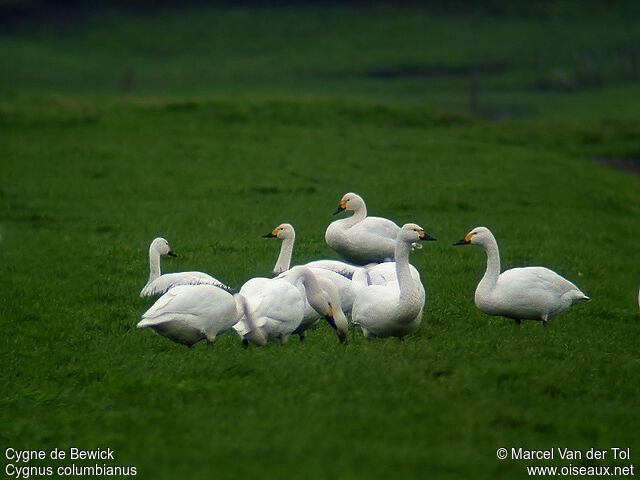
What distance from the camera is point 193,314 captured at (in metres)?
9.55

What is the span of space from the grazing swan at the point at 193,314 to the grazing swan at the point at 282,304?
0.22 metres

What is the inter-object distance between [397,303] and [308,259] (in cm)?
525

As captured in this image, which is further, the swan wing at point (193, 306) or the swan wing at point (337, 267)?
the swan wing at point (337, 267)

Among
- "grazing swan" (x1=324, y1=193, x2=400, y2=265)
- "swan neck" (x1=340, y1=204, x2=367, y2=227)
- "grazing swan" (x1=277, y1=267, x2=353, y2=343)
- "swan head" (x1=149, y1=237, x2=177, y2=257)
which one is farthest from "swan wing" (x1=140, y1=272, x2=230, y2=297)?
"swan neck" (x1=340, y1=204, x2=367, y2=227)

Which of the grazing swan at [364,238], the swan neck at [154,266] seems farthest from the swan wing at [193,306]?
the grazing swan at [364,238]

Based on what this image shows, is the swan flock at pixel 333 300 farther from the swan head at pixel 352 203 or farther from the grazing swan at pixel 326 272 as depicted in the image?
the swan head at pixel 352 203

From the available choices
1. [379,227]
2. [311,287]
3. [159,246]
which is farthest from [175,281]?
[379,227]

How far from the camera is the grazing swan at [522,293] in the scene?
10836 millimetres

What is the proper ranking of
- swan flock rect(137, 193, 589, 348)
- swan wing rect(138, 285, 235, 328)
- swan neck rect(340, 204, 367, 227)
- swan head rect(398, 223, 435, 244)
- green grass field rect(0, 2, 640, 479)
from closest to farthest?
green grass field rect(0, 2, 640, 479) → swan wing rect(138, 285, 235, 328) → swan flock rect(137, 193, 589, 348) → swan head rect(398, 223, 435, 244) → swan neck rect(340, 204, 367, 227)

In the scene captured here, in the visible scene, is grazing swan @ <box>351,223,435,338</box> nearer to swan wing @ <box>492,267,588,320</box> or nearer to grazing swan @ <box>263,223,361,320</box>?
grazing swan @ <box>263,223,361,320</box>

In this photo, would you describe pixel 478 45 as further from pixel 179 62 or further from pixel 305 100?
pixel 305 100

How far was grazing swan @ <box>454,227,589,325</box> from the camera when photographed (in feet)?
35.6

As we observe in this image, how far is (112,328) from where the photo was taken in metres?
11.0

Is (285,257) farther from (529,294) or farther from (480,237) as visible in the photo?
(529,294)
